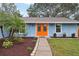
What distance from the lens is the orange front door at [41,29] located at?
62.3ft

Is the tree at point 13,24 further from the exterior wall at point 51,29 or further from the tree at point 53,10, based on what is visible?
the tree at point 53,10

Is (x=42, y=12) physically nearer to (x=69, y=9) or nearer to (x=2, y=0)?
(x=69, y=9)

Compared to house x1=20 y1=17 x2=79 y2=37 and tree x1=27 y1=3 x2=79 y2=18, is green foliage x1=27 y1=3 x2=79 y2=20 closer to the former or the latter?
tree x1=27 y1=3 x2=79 y2=18

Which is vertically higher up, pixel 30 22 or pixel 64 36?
pixel 30 22

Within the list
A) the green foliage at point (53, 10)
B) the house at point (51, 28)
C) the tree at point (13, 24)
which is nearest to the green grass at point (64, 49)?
the tree at point (13, 24)

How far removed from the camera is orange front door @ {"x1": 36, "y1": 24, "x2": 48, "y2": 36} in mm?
19000

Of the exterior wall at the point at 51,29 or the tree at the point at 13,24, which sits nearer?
the tree at the point at 13,24

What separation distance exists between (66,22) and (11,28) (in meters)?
6.67

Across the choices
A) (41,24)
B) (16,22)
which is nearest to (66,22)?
(41,24)

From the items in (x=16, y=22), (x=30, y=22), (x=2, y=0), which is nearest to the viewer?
(x=2, y=0)

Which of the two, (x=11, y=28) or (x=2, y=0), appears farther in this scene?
(x=11, y=28)

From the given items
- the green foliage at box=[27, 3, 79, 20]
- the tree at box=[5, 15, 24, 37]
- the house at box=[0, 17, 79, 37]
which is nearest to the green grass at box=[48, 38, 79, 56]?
the tree at box=[5, 15, 24, 37]

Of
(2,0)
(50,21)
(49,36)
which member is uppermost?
(2,0)

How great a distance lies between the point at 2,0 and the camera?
7.67 metres
